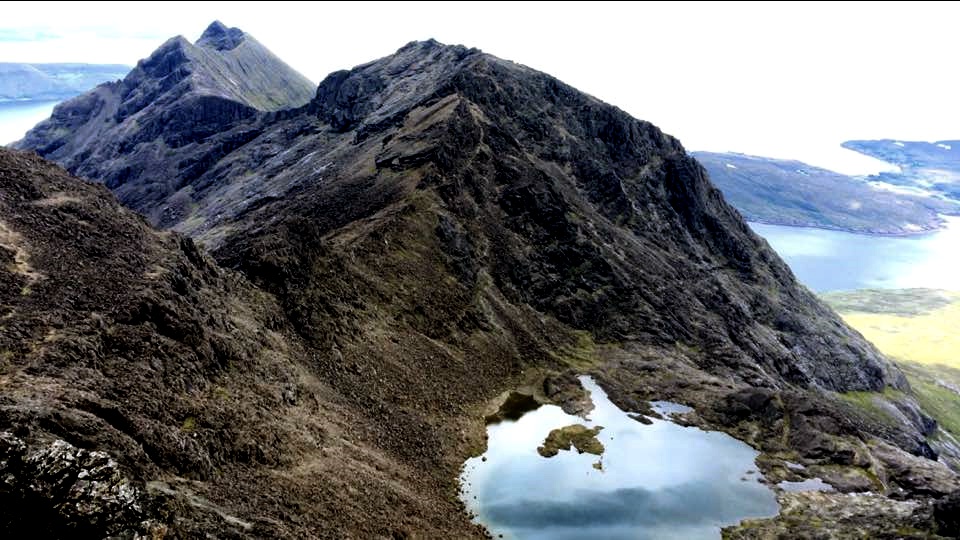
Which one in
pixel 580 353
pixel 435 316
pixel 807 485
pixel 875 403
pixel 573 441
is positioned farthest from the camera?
pixel 875 403

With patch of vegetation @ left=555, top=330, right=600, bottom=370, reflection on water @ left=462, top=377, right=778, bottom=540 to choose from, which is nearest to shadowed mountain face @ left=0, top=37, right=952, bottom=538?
patch of vegetation @ left=555, top=330, right=600, bottom=370

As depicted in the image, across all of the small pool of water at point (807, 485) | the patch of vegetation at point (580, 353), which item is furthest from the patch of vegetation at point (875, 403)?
the small pool of water at point (807, 485)

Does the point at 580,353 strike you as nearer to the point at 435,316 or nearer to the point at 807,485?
the point at 435,316

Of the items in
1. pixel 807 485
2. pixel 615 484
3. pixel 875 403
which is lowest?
pixel 615 484

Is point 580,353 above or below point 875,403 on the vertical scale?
below

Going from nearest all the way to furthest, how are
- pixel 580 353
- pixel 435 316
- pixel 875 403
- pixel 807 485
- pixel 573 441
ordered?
pixel 807 485, pixel 573 441, pixel 435 316, pixel 580 353, pixel 875 403

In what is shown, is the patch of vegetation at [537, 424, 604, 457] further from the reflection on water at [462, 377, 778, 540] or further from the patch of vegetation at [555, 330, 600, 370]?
the patch of vegetation at [555, 330, 600, 370]

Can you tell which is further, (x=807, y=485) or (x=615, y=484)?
(x=807, y=485)

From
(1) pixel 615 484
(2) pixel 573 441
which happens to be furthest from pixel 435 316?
(1) pixel 615 484

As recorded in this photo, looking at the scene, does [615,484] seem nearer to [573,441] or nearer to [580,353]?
[573,441]
